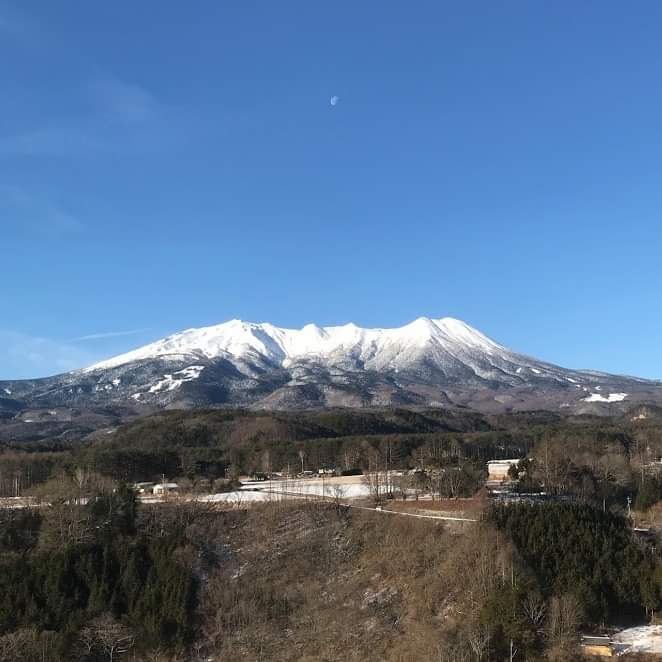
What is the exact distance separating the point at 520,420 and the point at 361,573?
105 m

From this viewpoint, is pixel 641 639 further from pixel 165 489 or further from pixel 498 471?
pixel 165 489

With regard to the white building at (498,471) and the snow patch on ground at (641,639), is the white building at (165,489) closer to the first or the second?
the white building at (498,471)

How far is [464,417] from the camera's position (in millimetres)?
146000

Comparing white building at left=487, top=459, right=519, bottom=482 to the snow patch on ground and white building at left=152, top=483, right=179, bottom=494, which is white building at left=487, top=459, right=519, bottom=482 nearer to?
white building at left=152, top=483, right=179, bottom=494

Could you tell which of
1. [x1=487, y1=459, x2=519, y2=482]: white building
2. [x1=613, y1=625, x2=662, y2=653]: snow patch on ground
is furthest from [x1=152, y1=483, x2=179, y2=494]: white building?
[x1=613, y1=625, x2=662, y2=653]: snow patch on ground

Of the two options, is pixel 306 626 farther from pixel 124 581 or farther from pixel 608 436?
pixel 608 436

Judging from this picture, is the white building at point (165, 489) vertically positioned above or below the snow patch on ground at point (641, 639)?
above

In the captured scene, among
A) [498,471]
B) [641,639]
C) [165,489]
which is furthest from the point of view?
[498,471]

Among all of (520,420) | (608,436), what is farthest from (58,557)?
(520,420)

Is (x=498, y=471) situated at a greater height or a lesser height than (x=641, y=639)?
greater

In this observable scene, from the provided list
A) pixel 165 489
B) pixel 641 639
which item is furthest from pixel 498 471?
pixel 641 639

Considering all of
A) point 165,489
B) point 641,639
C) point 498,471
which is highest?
point 498,471

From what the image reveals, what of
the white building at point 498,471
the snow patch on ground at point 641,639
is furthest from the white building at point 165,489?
the snow patch on ground at point 641,639

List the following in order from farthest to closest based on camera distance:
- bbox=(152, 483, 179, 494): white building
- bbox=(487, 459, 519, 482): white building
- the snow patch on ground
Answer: bbox=(487, 459, 519, 482): white building, bbox=(152, 483, 179, 494): white building, the snow patch on ground
